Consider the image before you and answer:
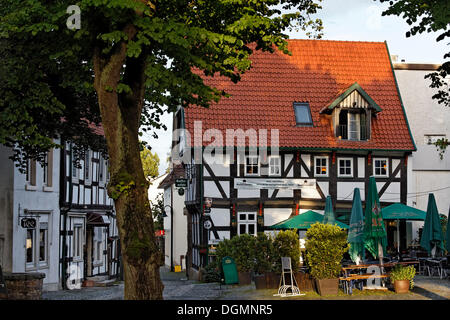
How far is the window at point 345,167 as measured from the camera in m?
32.5

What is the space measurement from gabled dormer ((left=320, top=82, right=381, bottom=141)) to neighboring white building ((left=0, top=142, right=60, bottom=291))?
12076mm

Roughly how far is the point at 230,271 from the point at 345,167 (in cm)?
972

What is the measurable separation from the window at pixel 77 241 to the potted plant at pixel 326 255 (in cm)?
1535

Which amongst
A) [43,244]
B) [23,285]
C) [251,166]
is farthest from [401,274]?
[43,244]

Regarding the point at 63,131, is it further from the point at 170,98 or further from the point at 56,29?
the point at 56,29

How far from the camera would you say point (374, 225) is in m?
20.4

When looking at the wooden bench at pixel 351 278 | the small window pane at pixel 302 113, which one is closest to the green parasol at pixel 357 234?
the wooden bench at pixel 351 278

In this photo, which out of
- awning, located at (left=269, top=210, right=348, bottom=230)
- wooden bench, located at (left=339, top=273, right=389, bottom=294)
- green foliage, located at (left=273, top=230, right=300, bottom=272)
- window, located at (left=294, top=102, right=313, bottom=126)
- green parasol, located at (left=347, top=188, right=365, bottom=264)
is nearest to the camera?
wooden bench, located at (left=339, top=273, right=389, bottom=294)

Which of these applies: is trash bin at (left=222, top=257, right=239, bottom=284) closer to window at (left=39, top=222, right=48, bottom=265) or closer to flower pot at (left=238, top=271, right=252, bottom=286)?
flower pot at (left=238, top=271, right=252, bottom=286)

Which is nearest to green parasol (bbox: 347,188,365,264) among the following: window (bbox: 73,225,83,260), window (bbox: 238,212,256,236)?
window (bbox: 238,212,256,236)

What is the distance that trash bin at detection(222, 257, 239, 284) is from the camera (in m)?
25.0

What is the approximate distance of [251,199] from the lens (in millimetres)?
31719
